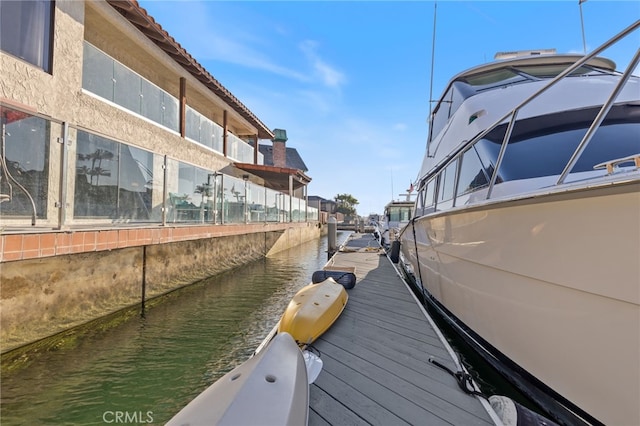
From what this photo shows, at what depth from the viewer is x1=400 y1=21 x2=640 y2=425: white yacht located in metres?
1.73

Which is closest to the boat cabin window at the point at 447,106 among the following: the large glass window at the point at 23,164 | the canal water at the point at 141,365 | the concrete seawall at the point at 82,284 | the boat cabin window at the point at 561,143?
the boat cabin window at the point at 561,143

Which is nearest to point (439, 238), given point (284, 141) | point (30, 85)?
point (30, 85)

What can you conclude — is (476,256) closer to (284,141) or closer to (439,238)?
(439,238)

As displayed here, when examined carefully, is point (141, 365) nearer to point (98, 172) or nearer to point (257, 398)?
point (98, 172)

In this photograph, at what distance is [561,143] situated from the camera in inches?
124

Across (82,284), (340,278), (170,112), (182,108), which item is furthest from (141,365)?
(182,108)

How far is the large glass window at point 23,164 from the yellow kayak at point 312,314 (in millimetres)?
3340

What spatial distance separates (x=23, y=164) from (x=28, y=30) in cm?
398

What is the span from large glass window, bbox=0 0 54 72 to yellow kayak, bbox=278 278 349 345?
21.8 feet

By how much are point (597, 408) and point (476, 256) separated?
1454 millimetres

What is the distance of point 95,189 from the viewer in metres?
4.53

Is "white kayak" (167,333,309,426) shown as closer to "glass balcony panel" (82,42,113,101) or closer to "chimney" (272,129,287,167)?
"glass balcony panel" (82,42,113,101)

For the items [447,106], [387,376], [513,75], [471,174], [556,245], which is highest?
[513,75]

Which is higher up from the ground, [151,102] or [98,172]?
[151,102]
